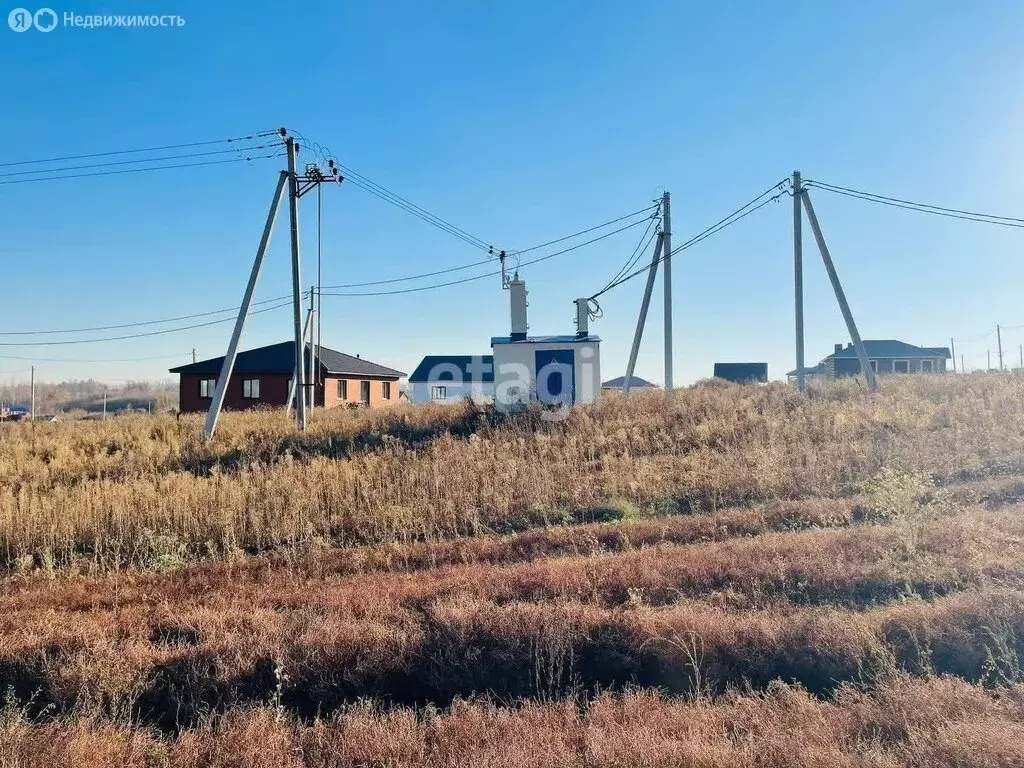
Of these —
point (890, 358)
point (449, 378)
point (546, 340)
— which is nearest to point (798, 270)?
point (546, 340)

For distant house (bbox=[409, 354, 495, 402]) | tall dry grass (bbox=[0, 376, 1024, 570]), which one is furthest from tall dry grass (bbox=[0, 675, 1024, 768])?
distant house (bbox=[409, 354, 495, 402])

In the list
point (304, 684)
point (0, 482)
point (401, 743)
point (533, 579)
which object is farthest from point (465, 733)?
point (0, 482)

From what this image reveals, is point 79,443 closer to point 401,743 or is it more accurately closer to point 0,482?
point 0,482

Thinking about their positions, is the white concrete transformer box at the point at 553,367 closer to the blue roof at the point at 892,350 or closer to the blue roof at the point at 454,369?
the blue roof at the point at 454,369

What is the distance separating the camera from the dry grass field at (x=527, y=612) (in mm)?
3131

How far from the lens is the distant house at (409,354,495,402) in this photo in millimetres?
45781

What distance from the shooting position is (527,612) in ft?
14.9

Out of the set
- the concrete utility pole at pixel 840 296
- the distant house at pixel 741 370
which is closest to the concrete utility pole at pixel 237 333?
the concrete utility pole at pixel 840 296

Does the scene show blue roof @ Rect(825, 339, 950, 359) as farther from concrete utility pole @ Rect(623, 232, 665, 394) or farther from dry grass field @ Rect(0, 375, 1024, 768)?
dry grass field @ Rect(0, 375, 1024, 768)

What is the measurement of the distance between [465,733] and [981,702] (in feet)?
8.94

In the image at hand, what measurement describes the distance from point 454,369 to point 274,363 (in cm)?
1699

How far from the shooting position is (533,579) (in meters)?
5.41

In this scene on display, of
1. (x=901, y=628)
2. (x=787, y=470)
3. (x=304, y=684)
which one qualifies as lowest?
(x=304, y=684)

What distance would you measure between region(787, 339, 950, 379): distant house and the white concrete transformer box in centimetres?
3621
